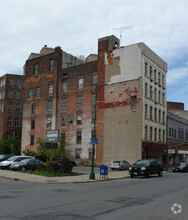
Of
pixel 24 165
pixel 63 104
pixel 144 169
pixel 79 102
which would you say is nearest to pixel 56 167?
pixel 24 165

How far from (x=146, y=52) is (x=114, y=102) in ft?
31.1

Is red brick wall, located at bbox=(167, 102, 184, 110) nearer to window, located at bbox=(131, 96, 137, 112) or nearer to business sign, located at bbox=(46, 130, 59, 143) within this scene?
window, located at bbox=(131, 96, 137, 112)

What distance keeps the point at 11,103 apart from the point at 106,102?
34.3 m

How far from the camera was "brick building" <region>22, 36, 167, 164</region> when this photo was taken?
4356cm

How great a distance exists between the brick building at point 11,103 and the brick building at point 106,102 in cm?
1327

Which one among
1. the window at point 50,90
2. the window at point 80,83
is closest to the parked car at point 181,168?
the window at point 80,83

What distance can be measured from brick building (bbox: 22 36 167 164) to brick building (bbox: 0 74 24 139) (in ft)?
43.5

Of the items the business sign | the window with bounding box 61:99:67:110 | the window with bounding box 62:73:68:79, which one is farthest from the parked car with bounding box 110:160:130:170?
the window with bounding box 62:73:68:79

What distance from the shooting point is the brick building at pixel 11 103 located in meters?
71.0

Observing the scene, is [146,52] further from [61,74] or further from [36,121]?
[36,121]

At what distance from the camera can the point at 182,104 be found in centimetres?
8444

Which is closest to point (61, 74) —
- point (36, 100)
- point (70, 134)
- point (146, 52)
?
point (36, 100)

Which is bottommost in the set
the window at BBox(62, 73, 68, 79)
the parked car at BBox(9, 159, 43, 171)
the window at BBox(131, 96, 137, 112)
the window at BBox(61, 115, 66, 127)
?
the parked car at BBox(9, 159, 43, 171)

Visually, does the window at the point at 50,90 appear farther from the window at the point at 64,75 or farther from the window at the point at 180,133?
the window at the point at 180,133
